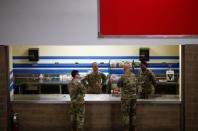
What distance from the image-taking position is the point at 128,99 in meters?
7.13

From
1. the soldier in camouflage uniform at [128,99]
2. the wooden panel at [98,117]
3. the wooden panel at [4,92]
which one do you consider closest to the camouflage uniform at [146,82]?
the wooden panel at [98,117]

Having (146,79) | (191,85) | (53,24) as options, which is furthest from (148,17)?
(53,24)

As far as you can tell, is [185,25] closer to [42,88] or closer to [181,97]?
[181,97]

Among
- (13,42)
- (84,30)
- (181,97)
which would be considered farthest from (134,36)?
(13,42)

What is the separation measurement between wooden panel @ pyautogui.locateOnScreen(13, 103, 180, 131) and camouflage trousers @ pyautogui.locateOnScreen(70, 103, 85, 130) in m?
0.30

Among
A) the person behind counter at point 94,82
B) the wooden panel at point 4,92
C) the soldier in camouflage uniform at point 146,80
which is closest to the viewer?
the wooden panel at point 4,92

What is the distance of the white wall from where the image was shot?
7215 mm

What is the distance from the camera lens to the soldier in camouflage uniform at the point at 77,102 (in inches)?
281

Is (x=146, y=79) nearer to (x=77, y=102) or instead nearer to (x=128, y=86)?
(x=128, y=86)

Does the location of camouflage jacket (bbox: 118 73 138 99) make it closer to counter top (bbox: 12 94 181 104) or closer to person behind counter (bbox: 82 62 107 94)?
counter top (bbox: 12 94 181 104)

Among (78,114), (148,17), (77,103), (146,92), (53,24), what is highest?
(148,17)

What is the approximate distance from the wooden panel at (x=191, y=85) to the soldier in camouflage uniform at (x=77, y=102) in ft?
6.84

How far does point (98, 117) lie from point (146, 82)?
4.16ft

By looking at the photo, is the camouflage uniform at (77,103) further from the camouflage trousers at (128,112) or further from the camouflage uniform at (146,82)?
the camouflage uniform at (146,82)
